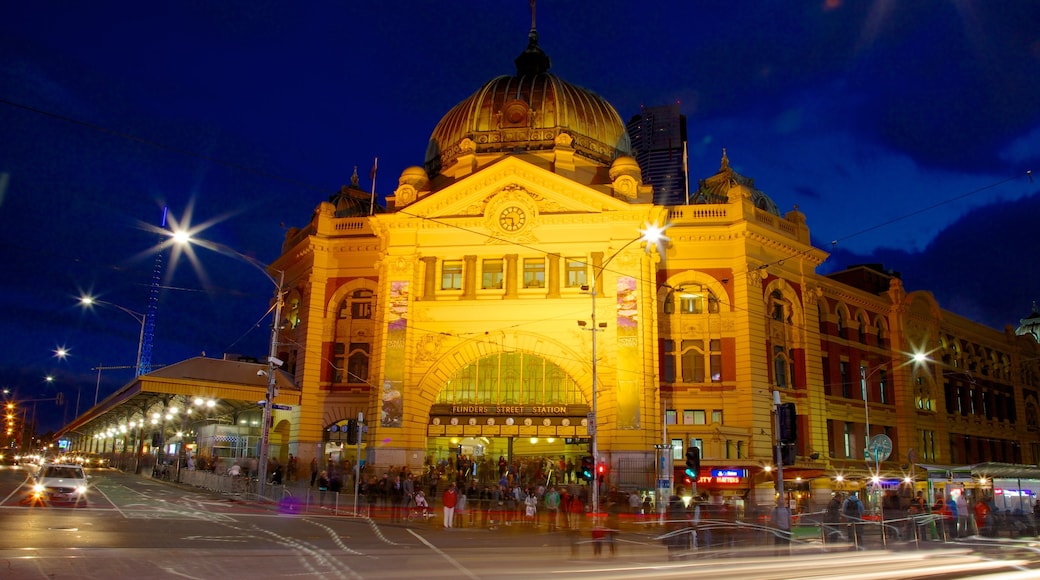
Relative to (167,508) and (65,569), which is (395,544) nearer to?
(65,569)

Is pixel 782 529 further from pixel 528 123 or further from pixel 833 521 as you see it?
pixel 528 123

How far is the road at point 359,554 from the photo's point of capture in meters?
15.6

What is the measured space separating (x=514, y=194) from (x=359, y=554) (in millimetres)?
31018

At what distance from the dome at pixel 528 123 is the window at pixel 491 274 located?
414 inches

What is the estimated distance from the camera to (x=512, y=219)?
48.0 metres

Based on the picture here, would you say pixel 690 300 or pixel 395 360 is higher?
pixel 690 300

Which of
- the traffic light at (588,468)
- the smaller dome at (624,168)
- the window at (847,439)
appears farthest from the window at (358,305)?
the window at (847,439)

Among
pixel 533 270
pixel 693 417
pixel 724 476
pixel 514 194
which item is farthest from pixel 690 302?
pixel 724 476

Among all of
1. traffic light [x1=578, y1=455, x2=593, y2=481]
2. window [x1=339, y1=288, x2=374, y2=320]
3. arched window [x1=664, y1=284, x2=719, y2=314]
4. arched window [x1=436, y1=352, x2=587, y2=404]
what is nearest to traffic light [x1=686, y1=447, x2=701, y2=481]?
traffic light [x1=578, y1=455, x2=593, y2=481]

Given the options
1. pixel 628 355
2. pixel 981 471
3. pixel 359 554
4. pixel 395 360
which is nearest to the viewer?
pixel 359 554

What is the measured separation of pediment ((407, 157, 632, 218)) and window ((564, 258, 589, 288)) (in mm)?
2887

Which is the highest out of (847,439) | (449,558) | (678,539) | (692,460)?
(847,439)

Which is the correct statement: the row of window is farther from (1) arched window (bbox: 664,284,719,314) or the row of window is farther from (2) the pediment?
(1) arched window (bbox: 664,284,719,314)

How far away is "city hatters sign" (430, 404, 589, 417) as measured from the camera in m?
44.7
